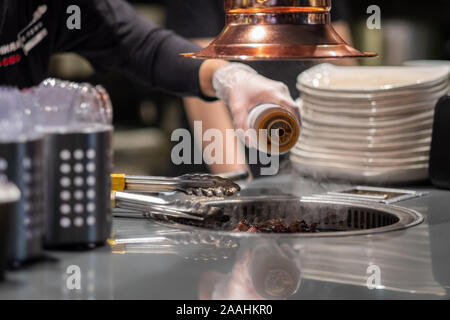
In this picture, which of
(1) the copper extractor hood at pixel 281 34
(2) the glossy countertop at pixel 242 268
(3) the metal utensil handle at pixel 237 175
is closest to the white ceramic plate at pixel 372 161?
(3) the metal utensil handle at pixel 237 175

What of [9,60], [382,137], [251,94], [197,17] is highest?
[197,17]

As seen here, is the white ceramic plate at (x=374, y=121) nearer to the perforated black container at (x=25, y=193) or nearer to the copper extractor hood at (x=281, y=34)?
the copper extractor hood at (x=281, y=34)

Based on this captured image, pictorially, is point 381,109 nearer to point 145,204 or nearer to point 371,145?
point 371,145

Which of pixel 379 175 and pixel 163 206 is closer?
pixel 163 206

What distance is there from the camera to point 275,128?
6.33 ft

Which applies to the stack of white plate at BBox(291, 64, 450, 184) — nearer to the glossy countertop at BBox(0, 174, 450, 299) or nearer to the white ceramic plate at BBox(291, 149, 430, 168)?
the white ceramic plate at BBox(291, 149, 430, 168)

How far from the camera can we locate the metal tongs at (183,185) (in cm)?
175

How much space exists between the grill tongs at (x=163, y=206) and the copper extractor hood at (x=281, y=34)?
303 mm

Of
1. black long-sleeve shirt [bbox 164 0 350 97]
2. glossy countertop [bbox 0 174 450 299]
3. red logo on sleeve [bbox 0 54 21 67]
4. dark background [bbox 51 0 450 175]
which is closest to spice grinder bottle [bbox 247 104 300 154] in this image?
glossy countertop [bbox 0 174 450 299]

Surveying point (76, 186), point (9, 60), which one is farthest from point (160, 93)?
point (76, 186)

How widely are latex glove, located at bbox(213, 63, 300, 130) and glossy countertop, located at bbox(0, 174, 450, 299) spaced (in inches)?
24.9

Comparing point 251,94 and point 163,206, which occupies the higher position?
point 251,94

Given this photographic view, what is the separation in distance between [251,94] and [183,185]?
0.47 metres
